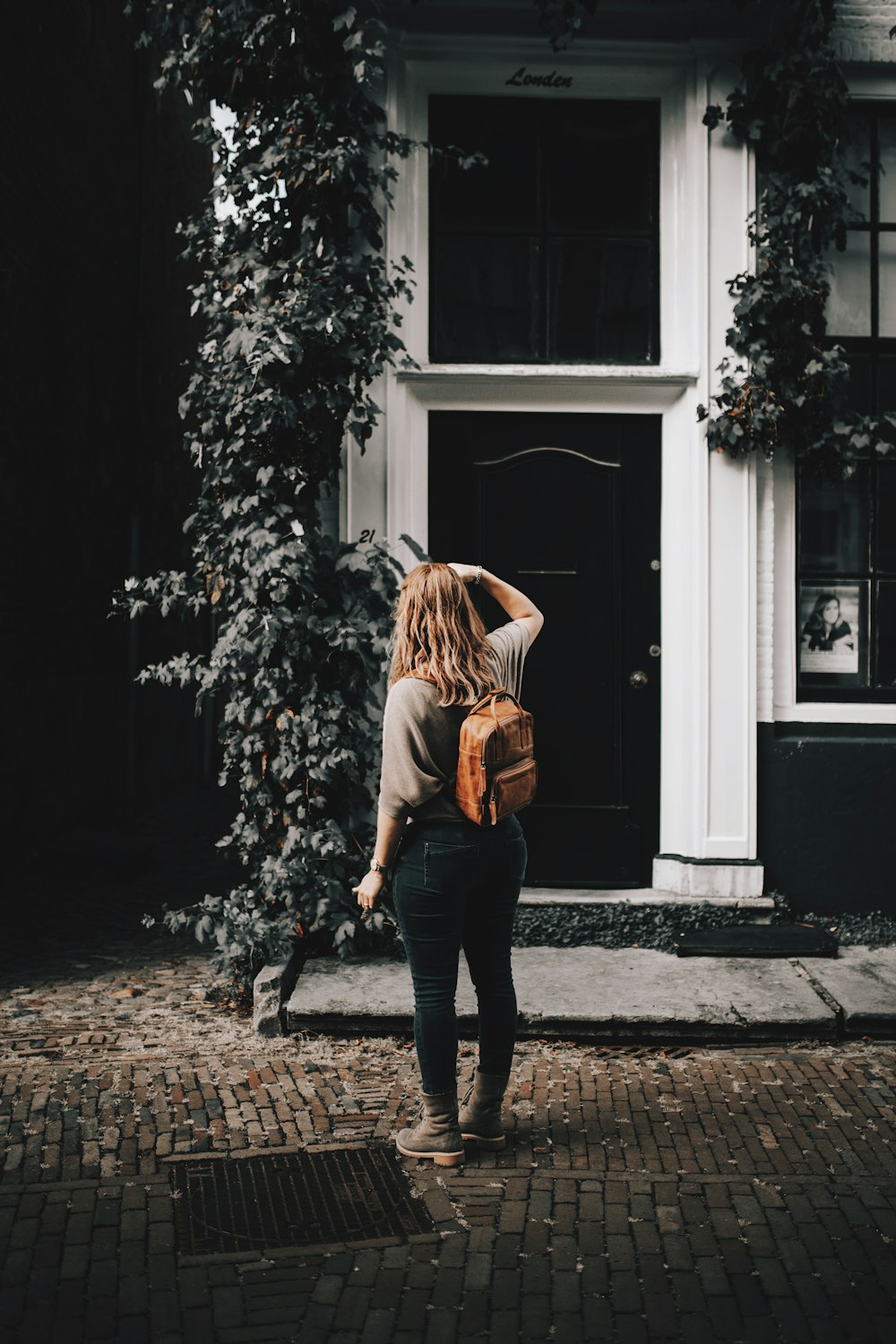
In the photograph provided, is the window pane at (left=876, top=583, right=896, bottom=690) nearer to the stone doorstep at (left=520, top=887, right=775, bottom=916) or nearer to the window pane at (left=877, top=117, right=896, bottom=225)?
the stone doorstep at (left=520, top=887, right=775, bottom=916)

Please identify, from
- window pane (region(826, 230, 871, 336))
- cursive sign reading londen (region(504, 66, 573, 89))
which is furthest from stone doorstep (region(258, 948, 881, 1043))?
cursive sign reading londen (region(504, 66, 573, 89))

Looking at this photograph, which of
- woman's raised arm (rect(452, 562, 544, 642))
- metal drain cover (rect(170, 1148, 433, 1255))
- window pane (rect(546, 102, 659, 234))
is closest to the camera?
metal drain cover (rect(170, 1148, 433, 1255))

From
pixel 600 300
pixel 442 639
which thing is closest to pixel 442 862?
pixel 442 639

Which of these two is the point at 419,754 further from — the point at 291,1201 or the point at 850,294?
the point at 850,294

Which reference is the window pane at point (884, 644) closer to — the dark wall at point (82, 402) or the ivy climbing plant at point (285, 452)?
the ivy climbing plant at point (285, 452)

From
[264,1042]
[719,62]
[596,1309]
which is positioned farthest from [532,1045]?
[719,62]

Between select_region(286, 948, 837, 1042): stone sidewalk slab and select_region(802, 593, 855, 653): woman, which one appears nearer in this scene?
select_region(286, 948, 837, 1042): stone sidewalk slab

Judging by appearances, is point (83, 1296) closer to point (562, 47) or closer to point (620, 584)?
point (620, 584)

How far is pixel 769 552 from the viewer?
645cm

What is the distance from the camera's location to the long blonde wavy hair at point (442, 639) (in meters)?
3.73

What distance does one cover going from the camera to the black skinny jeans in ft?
12.3

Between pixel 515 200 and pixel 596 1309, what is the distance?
17.5ft

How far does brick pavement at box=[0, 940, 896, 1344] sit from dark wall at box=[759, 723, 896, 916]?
1.53m

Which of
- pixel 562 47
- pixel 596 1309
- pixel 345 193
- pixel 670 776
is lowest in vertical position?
pixel 596 1309
